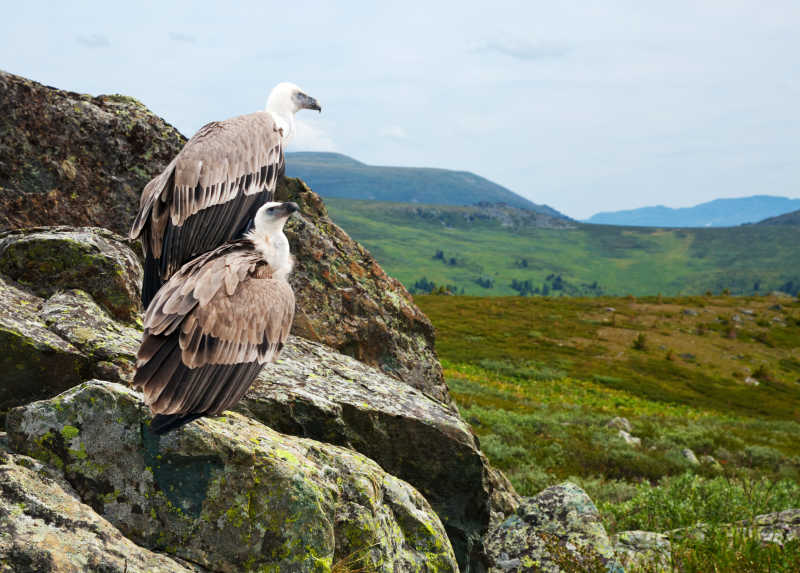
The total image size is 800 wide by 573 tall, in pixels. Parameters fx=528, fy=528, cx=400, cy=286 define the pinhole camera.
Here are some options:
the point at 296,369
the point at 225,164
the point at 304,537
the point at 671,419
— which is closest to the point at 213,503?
the point at 304,537

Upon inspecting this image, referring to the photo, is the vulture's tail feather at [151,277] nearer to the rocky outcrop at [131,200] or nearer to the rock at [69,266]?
the rock at [69,266]

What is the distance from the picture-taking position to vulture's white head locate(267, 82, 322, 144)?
727cm

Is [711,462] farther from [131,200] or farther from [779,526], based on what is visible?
[131,200]

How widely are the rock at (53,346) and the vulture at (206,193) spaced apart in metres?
0.67

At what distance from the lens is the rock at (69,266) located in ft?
20.2

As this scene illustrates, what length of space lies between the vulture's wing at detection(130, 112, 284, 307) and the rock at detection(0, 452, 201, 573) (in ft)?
8.10

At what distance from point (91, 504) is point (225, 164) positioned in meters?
3.73

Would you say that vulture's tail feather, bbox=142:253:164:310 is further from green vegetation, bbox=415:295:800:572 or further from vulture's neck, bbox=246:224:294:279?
green vegetation, bbox=415:295:800:572

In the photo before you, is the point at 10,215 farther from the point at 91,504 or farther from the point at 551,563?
the point at 551,563

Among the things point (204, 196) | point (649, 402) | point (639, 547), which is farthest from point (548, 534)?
point (649, 402)

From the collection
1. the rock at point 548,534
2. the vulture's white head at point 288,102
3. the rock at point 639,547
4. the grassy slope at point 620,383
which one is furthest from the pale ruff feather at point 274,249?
the grassy slope at point 620,383

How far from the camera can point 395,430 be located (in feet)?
23.4

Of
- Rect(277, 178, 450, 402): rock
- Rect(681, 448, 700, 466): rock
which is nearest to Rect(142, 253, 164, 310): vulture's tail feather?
Rect(277, 178, 450, 402): rock

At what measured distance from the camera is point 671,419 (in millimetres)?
32031
